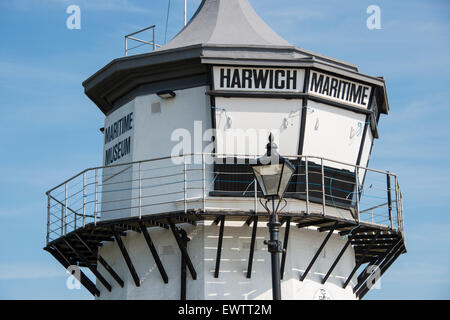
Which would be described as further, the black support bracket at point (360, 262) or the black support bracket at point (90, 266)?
the black support bracket at point (90, 266)

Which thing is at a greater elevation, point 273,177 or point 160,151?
point 160,151

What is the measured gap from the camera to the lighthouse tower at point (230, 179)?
79.7ft

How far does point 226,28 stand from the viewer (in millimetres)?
26719

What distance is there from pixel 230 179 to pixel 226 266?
228 cm

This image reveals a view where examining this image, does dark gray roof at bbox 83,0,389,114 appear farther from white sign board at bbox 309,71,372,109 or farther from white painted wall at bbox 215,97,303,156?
white painted wall at bbox 215,97,303,156

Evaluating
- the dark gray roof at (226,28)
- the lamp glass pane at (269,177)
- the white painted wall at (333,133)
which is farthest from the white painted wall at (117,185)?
the lamp glass pane at (269,177)

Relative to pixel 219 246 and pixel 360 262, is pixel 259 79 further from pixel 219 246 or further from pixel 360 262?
pixel 360 262

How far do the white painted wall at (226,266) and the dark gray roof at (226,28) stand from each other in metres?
5.34

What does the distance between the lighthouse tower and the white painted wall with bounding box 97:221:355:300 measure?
0.03 meters

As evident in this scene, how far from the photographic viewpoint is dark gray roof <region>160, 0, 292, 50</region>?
26.3 metres

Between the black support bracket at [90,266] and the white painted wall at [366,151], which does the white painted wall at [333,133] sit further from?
the black support bracket at [90,266]

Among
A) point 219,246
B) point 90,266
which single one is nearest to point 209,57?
point 219,246

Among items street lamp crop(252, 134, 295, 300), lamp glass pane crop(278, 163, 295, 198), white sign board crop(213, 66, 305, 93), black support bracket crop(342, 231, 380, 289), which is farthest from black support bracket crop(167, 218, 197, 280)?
lamp glass pane crop(278, 163, 295, 198)

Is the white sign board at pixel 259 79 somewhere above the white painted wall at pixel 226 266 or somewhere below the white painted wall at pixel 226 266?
above
